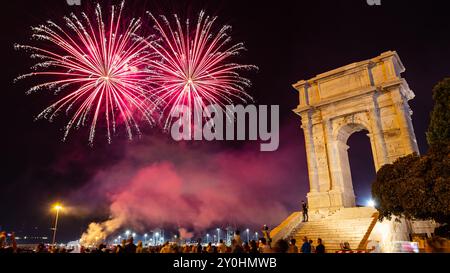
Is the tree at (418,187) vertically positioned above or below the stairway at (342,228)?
above

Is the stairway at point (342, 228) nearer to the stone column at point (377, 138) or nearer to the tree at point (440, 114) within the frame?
the stone column at point (377, 138)

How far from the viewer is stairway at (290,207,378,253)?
1953 cm

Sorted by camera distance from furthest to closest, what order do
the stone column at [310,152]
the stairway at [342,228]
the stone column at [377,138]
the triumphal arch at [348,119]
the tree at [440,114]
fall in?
the stone column at [310,152] → the triumphal arch at [348,119] → the stone column at [377,138] → the tree at [440,114] → the stairway at [342,228]

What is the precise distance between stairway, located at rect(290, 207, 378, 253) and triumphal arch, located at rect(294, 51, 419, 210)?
2949 millimetres

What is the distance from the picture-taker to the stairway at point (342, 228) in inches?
769

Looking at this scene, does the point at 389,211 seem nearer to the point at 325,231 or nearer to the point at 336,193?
the point at 325,231

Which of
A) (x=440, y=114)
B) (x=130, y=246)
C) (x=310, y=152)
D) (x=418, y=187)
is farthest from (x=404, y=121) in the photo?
(x=130, y=246)

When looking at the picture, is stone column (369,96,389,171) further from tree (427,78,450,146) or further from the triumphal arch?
tree (427,78,450,146)

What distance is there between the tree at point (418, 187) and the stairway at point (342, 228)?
2519 millimetres

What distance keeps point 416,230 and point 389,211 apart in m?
7.47

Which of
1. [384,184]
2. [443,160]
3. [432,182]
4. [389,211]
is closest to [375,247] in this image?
[389,211]

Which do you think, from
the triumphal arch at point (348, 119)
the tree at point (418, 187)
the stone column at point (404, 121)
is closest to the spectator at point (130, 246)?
the tree at point (418, 187)

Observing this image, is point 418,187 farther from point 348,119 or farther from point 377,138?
point 348,119

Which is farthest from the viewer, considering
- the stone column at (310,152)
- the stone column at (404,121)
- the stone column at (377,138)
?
the stone column at (310,152)
